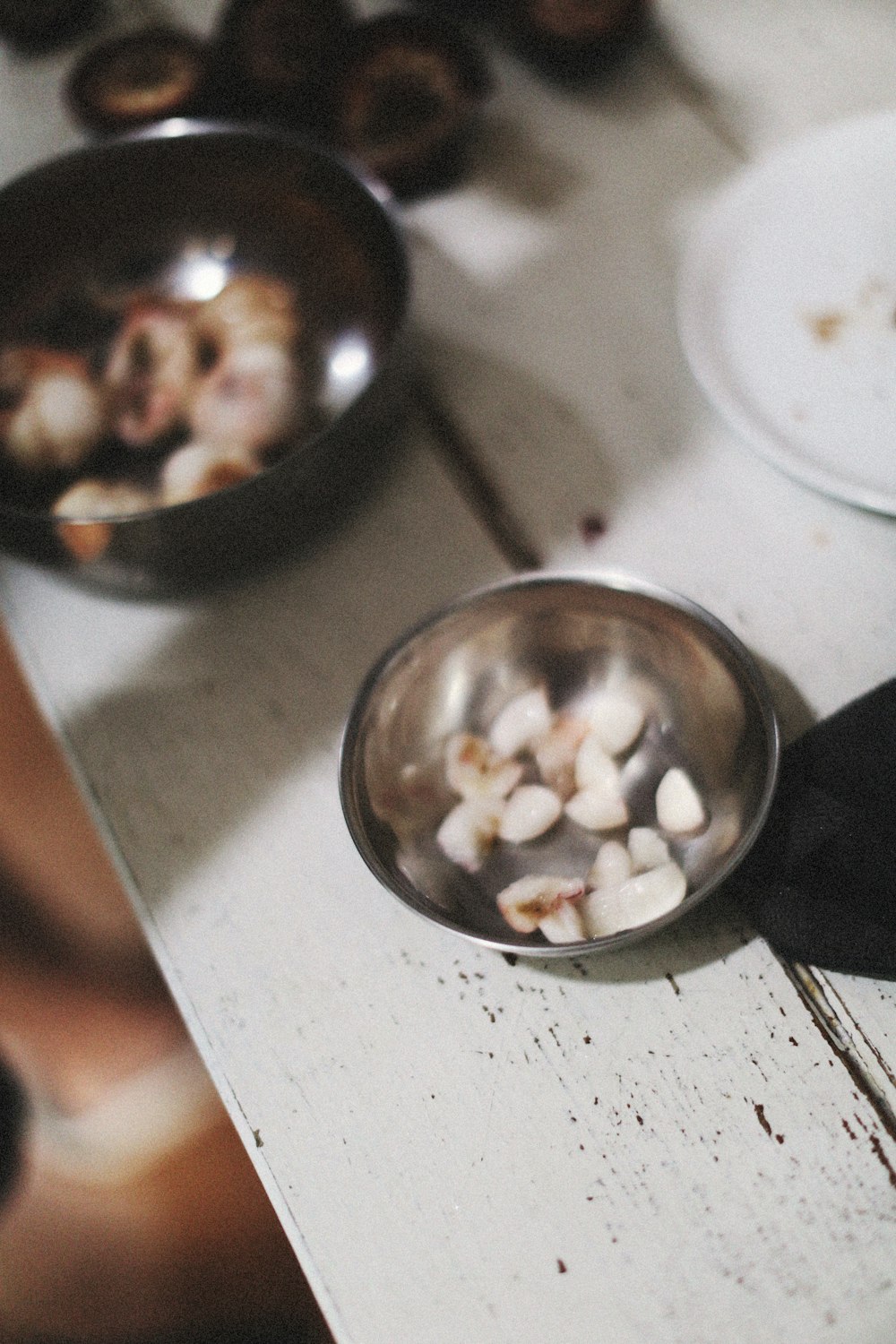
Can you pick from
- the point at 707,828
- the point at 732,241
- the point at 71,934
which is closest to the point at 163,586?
the point at 707,828

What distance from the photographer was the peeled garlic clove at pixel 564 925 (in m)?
0.43

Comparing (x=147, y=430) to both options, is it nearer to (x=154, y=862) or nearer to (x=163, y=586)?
(x=163, y=586)

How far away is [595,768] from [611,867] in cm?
5

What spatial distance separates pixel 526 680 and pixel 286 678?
14 centimetres

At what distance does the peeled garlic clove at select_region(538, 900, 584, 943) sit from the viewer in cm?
43

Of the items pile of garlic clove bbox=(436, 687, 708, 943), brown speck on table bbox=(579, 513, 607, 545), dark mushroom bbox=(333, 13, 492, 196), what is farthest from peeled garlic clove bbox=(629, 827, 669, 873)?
dark mushroom bbox=(333, 13, 492, 196)

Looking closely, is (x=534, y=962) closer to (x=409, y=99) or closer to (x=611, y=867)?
(x=611, y=867)

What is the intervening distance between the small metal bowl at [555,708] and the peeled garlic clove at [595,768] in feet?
0.04

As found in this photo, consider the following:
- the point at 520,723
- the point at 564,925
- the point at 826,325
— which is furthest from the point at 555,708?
the point at 826,325

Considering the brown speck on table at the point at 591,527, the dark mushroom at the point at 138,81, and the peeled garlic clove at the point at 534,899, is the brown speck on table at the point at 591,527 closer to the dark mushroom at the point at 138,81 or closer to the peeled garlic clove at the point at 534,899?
the peeled garlic clove at the point at 534,899

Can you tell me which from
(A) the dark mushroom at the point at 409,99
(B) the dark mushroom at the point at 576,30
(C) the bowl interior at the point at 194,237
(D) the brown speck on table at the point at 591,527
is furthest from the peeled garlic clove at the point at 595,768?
(B) the dark mushroom at the point at 576,30

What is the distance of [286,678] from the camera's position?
569 millimetres

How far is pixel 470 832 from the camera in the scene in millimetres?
475

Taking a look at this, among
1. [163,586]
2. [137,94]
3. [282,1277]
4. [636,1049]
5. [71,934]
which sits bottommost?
[282,1277]
